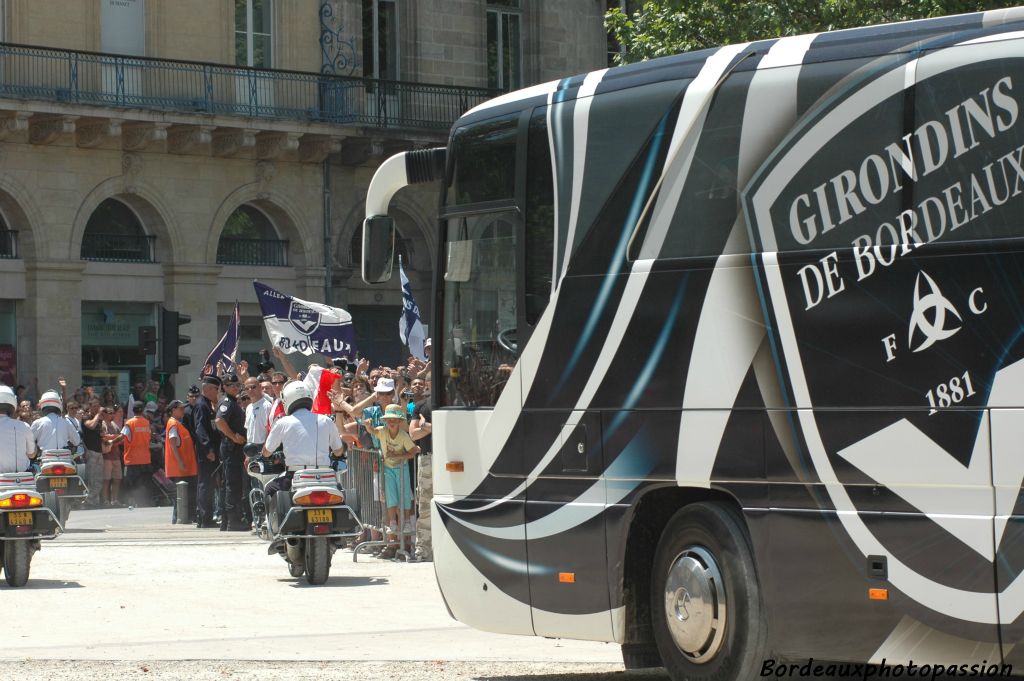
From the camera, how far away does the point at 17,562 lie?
51.5ft

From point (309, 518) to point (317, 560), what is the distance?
1.44 feet

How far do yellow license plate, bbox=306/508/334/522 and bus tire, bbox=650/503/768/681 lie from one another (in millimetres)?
6641

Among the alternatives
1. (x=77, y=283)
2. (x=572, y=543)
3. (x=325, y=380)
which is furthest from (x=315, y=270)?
(x=572, y=543)

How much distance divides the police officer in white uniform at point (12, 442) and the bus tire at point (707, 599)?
8.30 metres

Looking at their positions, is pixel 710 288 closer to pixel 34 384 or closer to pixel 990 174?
pixel 990 174

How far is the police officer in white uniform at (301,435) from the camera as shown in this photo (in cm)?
1552

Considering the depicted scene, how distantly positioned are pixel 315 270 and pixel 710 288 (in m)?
27.5

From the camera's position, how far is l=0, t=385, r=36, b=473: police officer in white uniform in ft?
51.9

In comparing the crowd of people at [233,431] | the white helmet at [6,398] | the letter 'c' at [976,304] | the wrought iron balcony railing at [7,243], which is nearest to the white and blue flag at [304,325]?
the crowd of people at [233,431]

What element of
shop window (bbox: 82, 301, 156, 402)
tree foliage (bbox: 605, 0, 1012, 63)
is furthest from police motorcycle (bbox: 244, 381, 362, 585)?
shop window (bbox: 82, 301, 156, 402)

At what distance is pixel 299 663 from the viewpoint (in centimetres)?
1079

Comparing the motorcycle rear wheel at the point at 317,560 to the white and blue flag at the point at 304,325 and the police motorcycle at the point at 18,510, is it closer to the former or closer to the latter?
the police motorcycle at the point at 18,510

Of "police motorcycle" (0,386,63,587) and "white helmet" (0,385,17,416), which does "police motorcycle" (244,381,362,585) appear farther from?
"white helmet" (0,385,17,416)

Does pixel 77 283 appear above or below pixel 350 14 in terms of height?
below
